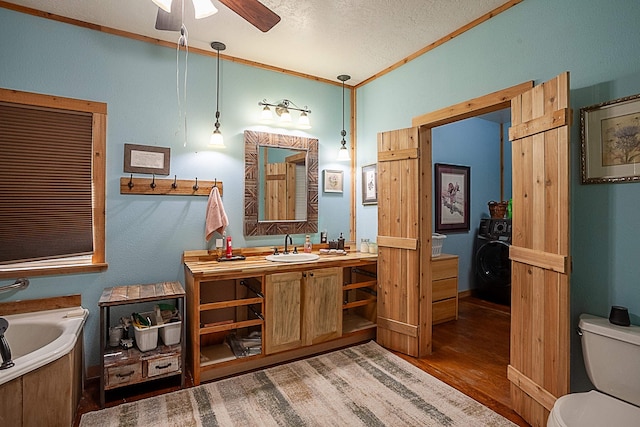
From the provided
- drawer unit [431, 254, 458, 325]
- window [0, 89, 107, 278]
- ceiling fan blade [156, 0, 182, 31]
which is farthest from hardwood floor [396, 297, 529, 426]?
ceiling fan blade [156, 0, 182, 31]

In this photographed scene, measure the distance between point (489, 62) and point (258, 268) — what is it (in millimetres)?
2368

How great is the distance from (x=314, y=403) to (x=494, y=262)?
338 cm

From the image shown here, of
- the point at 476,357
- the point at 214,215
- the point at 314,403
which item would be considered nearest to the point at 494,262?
the point at 476,357

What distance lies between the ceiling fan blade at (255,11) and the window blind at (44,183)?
167 cm

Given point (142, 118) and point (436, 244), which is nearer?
point (142, 118)

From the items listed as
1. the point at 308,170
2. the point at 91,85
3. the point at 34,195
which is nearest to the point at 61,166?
the point at 34,195

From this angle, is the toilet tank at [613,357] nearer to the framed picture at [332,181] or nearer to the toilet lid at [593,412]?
the toilet lid at [593,412]

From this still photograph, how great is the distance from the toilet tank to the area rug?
64cm

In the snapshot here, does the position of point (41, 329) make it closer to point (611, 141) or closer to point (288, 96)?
point (288, 96)

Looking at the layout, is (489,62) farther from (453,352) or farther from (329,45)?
(453,352)

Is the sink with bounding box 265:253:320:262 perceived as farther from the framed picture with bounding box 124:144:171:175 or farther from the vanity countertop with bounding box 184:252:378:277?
the framed picture with bounding box 124:144:171:175

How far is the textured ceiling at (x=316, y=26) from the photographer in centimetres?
230

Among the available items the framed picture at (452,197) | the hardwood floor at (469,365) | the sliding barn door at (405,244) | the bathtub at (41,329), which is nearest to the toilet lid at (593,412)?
the hardwood floor at (469,365)

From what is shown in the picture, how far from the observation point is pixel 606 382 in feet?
5.35
